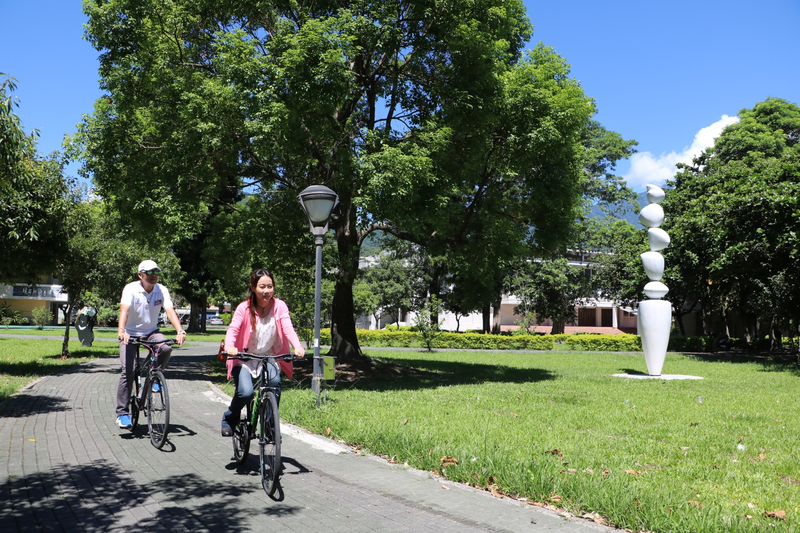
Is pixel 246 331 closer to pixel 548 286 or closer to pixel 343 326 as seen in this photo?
pixel 343 326

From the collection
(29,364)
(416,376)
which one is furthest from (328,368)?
(29,364)

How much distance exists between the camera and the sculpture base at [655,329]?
16.9m

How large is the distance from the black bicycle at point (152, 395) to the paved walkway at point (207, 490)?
0.19 meters

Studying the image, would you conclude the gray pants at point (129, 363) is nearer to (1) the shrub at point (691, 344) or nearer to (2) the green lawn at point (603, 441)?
(2) the green lawn at point (603, 441)

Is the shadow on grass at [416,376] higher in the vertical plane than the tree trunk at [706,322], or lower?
lower

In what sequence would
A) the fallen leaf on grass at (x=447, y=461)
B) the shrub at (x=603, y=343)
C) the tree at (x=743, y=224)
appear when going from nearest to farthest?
the fallen leaf on grass at (x=447, y=461) → the tree at (x=743, y=224) → the shrub at (x=603, y=343)

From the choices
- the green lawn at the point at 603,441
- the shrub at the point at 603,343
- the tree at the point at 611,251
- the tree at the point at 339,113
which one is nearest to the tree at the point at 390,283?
the tree at the point at 611,251

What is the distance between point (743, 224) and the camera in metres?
21.8

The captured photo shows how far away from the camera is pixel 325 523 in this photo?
433cm

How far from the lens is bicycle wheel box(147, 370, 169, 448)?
256 inches

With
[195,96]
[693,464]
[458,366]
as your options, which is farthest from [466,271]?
[693,464]

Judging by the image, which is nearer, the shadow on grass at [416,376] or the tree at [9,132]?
the tree at [9,132]

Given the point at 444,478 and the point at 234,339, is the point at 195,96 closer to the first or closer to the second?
the point at 234,339

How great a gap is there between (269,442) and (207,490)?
0.66 meters
